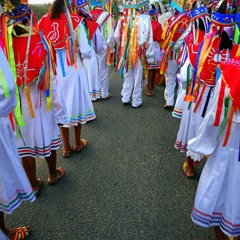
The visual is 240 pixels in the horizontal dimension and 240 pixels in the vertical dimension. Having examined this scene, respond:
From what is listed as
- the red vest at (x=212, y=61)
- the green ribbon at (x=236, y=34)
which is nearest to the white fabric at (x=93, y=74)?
the red vest at (x=212, y=61)

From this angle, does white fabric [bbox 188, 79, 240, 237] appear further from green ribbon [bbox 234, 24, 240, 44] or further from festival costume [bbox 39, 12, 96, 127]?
festival costume [bbox 39, 12, 96, 127]

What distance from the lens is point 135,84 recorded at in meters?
5.07

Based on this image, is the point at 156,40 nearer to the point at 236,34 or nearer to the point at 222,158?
the point at 236,34

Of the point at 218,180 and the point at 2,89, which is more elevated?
the point at 2,89

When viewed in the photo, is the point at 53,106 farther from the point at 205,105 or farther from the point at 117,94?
the point at 117,94

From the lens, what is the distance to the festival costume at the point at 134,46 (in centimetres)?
469

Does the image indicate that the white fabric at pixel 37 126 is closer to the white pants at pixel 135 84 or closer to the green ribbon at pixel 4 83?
the green ribbon at pixel 4 83

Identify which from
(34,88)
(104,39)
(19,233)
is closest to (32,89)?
(34,88)

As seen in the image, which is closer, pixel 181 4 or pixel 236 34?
pixel 236 34

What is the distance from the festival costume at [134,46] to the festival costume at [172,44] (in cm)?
37

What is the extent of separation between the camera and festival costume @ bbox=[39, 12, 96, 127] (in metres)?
2.90

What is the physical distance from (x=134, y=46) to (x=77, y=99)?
6.73 feet

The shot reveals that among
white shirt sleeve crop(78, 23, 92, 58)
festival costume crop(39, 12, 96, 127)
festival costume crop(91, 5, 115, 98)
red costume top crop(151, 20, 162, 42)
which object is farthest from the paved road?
red costume top crop(151, 20, 162, 42)

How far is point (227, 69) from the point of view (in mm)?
1618
